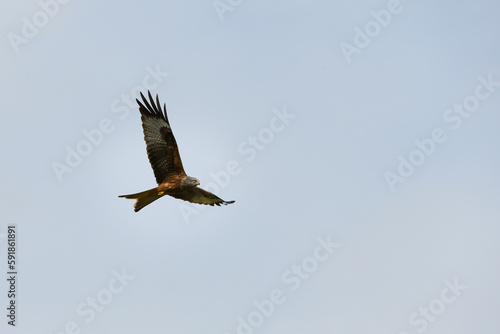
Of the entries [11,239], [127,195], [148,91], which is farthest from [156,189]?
[11,239]

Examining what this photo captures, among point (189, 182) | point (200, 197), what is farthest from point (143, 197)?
point (200, 197)

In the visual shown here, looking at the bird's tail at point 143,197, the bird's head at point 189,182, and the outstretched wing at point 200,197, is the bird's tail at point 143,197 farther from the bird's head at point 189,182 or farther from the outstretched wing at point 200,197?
the outstretched wing at point 200,197

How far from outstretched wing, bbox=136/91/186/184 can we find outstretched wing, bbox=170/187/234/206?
0.91 meters

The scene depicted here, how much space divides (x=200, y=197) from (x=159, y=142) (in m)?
1.95

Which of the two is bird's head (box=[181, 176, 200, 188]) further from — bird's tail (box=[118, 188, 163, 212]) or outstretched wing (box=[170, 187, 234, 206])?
outstretched wing (box=[170, 187, 234, 206])

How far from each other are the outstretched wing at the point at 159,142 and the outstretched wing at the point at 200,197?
0.91 m

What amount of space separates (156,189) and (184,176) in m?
0.73

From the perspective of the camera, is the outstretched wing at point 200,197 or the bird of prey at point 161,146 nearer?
the bird of prey at point 161,146

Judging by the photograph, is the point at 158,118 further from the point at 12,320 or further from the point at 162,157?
the point at 12,320

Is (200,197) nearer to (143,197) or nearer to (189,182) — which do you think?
(189,182)

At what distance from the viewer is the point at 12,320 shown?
992 inches

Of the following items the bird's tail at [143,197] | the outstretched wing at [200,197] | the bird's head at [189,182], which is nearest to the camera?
the bird's tail at [143,197]

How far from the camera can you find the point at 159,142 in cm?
2405

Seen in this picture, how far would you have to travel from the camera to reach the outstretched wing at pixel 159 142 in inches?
945
